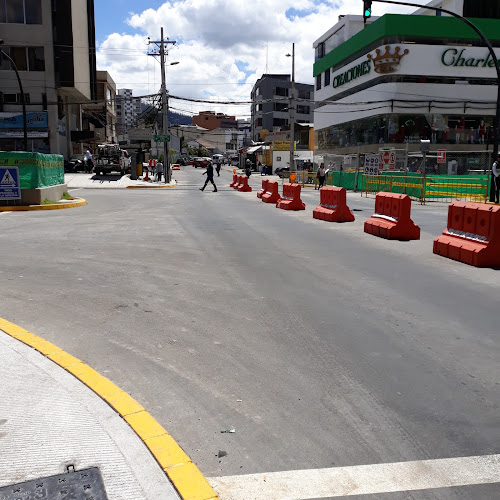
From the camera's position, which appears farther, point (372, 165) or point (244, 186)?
point (244, 186)

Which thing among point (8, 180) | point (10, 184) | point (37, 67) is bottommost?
point (10, 184)

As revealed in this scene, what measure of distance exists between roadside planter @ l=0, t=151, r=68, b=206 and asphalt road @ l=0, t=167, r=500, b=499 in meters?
7.78

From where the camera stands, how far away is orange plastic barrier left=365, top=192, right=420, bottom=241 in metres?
11.9

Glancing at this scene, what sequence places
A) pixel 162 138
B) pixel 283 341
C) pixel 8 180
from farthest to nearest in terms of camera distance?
pixel 162 138
pixel 8 180
pixel 283 341

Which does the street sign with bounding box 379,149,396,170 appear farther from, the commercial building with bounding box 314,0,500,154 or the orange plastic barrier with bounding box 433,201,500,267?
the commercial building with bounding box 314,0,500,154

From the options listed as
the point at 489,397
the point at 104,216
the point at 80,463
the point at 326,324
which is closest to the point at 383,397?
the point at 489,397

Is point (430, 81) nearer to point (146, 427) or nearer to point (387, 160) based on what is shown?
point (387, 160)

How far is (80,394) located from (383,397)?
220cm

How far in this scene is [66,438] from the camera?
3150mm

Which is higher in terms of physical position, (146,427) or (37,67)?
(37,67)

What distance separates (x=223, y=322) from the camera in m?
5.69

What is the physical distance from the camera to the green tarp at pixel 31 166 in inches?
679

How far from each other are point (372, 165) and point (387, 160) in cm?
207

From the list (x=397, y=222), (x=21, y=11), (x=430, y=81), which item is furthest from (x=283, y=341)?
(x=21, y=11)
